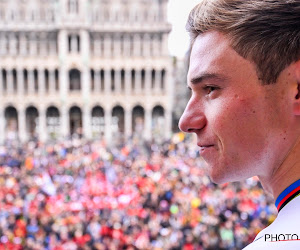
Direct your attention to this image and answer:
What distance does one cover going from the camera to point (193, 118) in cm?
97

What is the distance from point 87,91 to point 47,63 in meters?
4.78

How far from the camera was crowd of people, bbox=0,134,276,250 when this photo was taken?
8.94 m

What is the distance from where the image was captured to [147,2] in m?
36.4

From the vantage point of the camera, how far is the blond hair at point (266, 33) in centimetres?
83

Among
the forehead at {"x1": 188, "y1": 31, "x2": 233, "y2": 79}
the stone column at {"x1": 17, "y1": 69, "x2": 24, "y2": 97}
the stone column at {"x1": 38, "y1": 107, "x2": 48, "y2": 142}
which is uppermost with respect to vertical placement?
the forehead at {"x1": 188, "y1": 31, "x2": 233, "y2": 79}

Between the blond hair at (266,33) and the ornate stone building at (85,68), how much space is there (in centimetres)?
3414

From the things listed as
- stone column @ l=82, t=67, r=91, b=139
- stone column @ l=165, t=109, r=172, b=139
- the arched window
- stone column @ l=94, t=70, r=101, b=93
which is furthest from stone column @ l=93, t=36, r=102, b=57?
stone column @ l=165, t=109, r=172, b=139

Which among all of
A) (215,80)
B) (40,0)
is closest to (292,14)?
(215,80)

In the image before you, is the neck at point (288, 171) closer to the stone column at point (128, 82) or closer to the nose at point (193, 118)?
the nose at point (193, 118)

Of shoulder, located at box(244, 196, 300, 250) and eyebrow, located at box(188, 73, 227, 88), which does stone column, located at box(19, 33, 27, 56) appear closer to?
eyebrow, located at box(188, 73, 227, 88)

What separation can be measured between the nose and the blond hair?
19cm

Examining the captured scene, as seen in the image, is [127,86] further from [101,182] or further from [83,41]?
[101,182]

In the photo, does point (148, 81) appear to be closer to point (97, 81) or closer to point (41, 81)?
point (97, 81)

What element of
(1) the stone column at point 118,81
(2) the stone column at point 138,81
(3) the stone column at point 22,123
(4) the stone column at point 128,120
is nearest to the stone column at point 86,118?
(1) the stone column at point 118,81
